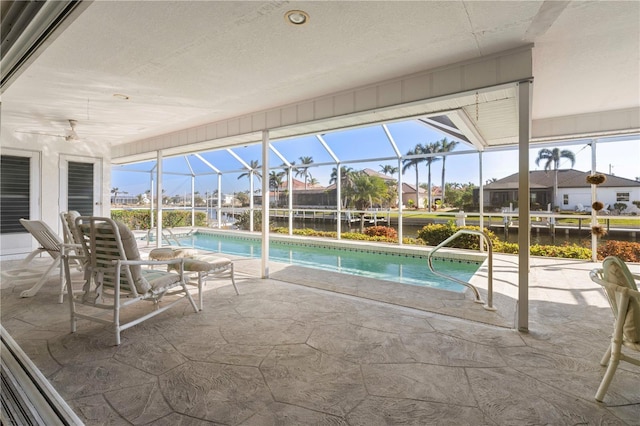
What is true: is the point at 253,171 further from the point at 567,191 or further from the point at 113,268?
the point at 567,191

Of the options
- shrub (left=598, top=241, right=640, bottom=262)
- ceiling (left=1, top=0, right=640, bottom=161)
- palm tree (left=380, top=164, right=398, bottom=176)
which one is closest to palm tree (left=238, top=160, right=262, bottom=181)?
palm tree (left=380, top=164, right=398, bottom=176)

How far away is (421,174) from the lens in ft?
33.4

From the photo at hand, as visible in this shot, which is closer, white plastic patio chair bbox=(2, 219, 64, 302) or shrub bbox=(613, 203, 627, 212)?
white plastic patio chair bbox=(2, 219, 64, 302)

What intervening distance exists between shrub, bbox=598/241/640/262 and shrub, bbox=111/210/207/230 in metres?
12.6

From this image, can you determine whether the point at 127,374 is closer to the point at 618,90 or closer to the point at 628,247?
the point at 618,90

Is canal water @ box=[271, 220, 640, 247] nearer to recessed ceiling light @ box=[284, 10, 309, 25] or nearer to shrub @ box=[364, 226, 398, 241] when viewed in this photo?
shrub @ box=[364, 226, 398, 241]

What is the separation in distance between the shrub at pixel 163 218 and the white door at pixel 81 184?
5095 mm

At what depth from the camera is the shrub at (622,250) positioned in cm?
632

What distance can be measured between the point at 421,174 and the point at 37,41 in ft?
32.3

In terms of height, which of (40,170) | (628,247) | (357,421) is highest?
(40,170)

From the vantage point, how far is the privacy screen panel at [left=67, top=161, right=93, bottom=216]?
6.86m

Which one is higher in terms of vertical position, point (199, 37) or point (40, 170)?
point (199, 37)

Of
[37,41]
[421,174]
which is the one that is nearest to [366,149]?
[421,174]

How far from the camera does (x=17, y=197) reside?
20.2 feet
